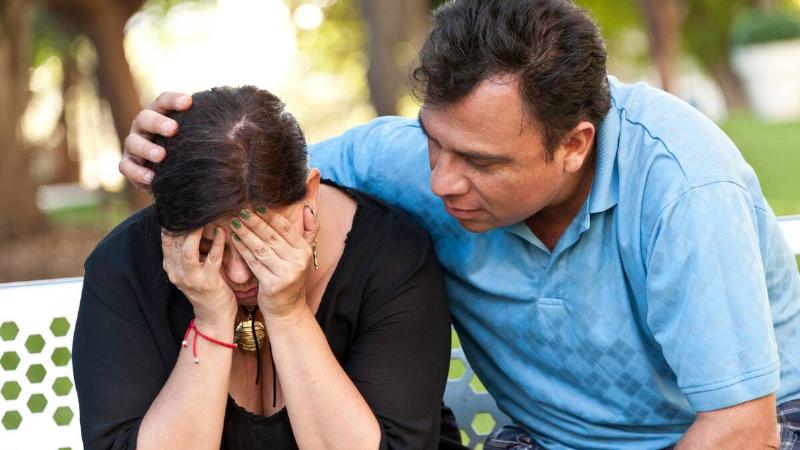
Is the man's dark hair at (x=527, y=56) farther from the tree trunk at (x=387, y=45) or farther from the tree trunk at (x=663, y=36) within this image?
the tree trunk at (x=663, y=36)

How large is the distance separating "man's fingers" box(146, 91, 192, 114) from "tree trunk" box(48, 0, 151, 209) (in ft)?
28.9

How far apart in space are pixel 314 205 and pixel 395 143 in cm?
48

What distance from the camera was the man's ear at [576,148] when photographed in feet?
9.00

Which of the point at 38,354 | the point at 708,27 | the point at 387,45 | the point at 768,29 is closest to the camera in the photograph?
the point at 38,354

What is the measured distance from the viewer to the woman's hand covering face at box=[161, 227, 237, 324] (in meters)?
2.57

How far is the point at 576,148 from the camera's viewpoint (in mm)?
2770

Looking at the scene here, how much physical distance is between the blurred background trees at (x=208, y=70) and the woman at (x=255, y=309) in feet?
1.29

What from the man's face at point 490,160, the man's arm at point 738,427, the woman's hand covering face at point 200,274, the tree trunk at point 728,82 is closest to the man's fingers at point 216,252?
the woman's hand covering face at point 200,274

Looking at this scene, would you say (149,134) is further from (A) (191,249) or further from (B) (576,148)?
(B) (576,148)

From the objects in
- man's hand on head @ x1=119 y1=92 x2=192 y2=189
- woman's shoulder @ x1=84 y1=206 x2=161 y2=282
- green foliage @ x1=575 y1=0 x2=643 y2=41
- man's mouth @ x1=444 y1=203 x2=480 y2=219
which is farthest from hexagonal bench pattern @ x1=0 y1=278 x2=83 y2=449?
green foliage @ x1=575 y1=0 x2=643 y2=41

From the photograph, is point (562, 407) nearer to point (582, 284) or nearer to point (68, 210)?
point (582, 284)

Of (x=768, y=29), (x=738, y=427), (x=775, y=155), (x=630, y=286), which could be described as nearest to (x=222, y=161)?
(x=630, y=286)

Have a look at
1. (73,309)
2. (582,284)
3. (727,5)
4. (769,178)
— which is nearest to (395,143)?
(582,284)

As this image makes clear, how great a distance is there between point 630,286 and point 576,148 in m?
0.39
